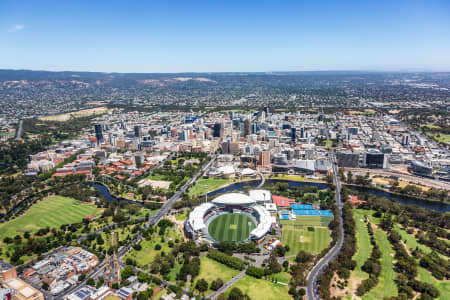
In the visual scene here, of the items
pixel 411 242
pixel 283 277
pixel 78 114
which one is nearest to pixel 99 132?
pixel 78 114

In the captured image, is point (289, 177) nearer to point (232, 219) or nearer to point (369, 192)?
point (369, 192)

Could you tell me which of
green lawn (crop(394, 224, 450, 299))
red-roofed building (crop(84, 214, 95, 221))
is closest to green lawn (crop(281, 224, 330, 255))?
green lawn (crop(394, 224, 450, 299))

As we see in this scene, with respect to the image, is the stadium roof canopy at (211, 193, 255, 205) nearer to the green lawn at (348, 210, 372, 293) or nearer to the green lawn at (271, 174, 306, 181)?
the green lawn at (348, 210, 372, 293)

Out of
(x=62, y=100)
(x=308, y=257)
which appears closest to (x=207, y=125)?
(x=308, y=257)

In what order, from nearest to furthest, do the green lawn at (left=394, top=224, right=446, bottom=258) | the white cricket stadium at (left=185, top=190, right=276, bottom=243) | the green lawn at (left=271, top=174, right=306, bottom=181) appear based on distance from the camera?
the green lawn at (left=394, top=224, right=446, bottom=258) → the white cricket stadium at (left=185, top=190, right=276, bottom=243) → the green lawn at (left=271, top=174, right=306, bottom=181)

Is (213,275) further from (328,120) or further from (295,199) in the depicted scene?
(328,120)
